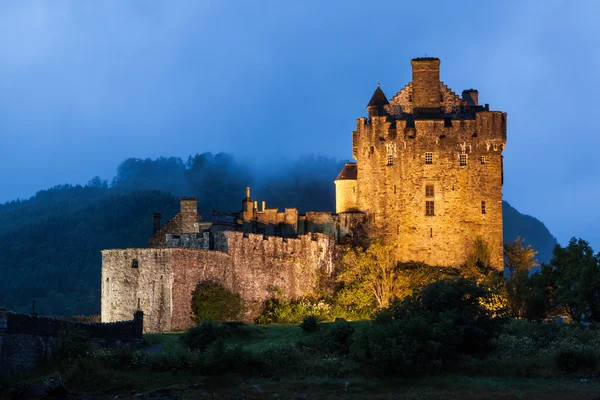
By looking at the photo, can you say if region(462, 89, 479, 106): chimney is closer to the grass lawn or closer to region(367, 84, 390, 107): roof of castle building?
region(367, 84, 390, 107): roof of castle building

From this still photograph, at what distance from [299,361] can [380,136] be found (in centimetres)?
3597

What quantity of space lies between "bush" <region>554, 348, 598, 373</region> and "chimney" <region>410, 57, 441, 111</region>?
126ft

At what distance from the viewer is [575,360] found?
4406 centimetres

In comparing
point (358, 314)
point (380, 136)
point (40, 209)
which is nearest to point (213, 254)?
point (358, 314)

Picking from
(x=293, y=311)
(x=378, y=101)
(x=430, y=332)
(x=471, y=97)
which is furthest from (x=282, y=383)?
(x=471, y=97)

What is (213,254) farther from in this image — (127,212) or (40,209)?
(40,209)

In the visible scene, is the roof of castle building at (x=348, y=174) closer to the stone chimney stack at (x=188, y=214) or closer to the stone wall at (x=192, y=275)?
the stone wall at (x=192, y=275)

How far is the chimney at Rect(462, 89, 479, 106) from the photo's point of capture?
271 feet

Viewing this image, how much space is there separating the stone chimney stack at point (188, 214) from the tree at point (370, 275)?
11.6m

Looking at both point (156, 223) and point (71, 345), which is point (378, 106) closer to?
point (156, 223)

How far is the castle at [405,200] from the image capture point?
73562 millimetres

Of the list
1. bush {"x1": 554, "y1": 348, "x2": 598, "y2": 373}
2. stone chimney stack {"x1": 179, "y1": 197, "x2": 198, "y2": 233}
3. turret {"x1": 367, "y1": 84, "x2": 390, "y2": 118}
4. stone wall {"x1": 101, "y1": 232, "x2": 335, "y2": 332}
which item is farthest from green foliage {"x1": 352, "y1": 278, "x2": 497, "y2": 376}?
turret {"x1": 367, "y1": 84, "x2": 390, "y2": 118}

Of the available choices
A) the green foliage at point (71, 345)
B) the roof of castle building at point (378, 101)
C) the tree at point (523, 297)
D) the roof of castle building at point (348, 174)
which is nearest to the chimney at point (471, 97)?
the roof of castle building at point (378, 101)

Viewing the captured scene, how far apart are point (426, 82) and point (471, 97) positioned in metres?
4.60
